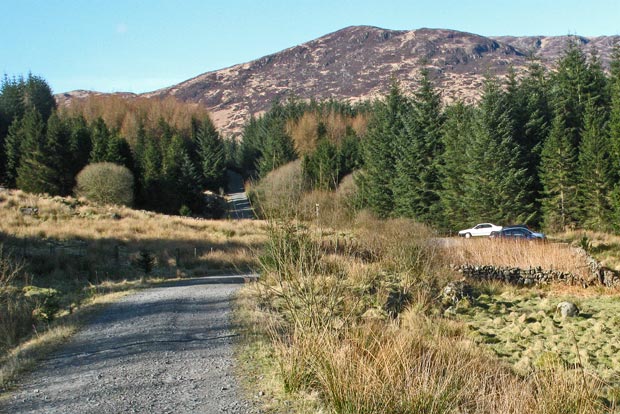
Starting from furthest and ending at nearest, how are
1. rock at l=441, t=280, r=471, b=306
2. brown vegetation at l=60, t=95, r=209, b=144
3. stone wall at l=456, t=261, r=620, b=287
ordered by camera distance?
brown vegetation at l=60, t=95, r=209, b=144 < stone wall at l=456, t=261, r=620, b=287 < rock at l=441, t=280, r=471, b=306

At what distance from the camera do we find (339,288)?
22.6 feet

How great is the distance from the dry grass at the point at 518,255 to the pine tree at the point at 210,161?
48.1 meters

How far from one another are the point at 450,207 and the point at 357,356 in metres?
37.1

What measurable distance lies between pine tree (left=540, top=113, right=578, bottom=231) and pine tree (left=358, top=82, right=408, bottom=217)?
12.1 m

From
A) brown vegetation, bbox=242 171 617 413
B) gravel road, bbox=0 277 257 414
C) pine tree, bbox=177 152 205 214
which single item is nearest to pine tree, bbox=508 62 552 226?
pine tree, bbox=177 152 205 214

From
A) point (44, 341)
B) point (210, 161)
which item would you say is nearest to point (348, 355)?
point (44, 341)

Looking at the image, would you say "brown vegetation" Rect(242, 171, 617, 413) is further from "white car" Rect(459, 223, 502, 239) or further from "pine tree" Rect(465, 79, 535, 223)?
"pine tree" Rect(465, 79, 535, 223)

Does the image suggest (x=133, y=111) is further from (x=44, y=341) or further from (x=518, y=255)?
(x=44, y=341)

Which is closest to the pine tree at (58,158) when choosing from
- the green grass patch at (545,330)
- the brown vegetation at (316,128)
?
the brown vegetation at (316,128)

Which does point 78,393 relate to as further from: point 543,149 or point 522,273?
point 543,149

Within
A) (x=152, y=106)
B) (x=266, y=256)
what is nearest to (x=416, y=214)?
(x=266, y=256)

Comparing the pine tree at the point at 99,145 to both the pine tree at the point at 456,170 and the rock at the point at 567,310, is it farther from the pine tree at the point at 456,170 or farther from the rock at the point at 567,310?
the rock at the point at 567,310

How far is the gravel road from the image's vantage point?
5.69 meters

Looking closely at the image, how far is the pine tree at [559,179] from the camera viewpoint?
36.7 meters
